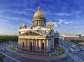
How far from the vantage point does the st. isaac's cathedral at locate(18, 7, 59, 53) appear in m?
79.2

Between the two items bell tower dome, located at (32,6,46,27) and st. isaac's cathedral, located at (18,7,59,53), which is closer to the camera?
st. isaac's cathedral, located at (18,7,59,53)

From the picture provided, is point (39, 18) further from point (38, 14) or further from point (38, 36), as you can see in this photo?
point (38, 36)

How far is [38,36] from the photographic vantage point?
79.0m

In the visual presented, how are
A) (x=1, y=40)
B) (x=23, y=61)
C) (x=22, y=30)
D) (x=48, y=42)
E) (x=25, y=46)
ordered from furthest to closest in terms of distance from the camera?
1. (x=1, y=40)
2. (x=22, y=30)
3. (x=25, y=46)
4. (x=48, y=42)
5. (x=23, y=61)

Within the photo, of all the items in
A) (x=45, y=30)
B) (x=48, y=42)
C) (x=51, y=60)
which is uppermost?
(x=45, y=30)

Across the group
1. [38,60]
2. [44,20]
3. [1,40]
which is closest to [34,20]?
[44,20]

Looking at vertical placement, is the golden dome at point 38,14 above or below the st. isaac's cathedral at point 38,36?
above

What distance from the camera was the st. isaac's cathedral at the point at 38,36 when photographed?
3117 inches

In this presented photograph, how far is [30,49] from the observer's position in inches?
3270

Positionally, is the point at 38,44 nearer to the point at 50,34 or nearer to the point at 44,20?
the point at 50,34

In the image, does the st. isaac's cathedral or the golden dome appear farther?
the golden dome

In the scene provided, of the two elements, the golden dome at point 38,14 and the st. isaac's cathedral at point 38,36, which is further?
the golden dome at point 38,14

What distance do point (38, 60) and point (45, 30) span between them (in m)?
24.7

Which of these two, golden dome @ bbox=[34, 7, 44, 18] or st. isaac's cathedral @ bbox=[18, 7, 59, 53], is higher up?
golden dome @ bbox=[34, 7, 44, 18]
